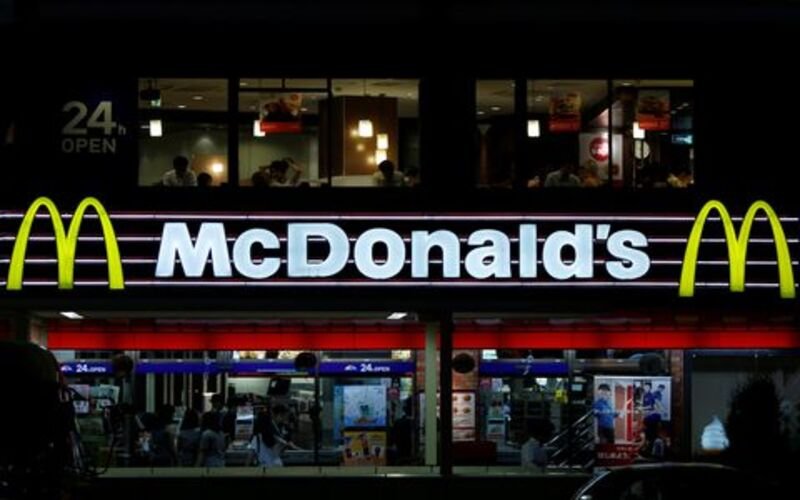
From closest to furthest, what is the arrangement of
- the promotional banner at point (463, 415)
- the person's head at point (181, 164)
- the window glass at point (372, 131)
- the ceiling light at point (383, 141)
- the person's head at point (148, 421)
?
the person's head at point (181, 164) → the window glass at point (372, 131) → the ceiling light at point (383, 141) → the person's head at point (148, 421) → the promotional banner at point (463, 415)

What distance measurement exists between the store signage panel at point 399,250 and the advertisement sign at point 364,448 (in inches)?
170

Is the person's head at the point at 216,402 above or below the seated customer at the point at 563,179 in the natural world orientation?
below

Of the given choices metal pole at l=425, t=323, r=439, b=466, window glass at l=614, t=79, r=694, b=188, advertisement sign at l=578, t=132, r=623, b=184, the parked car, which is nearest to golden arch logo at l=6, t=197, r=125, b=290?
metal pole at l=425, t=323, r=439, b=466

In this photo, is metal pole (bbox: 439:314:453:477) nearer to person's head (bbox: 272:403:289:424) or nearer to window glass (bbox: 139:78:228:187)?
person's head (bbox: 272:403:289:424)

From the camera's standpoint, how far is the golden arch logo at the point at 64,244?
23.2 meters

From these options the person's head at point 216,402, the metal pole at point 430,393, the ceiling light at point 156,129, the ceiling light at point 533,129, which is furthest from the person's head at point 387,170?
the person's head at point 216,402

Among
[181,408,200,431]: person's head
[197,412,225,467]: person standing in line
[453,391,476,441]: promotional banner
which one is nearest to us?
[197,412,225,467]: person standing in line

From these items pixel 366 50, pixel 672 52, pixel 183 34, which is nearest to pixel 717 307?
pixel 672 52

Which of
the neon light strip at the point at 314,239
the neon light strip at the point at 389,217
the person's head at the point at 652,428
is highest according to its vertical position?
the neon light strip at the point at 389,217

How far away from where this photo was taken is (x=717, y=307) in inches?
950

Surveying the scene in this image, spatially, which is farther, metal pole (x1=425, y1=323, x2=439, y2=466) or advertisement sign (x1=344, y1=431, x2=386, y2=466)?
advertisement sign (x1=344, y1=431, x2=386, y2=466)

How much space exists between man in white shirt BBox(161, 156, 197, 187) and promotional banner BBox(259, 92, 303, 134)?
1.34 m

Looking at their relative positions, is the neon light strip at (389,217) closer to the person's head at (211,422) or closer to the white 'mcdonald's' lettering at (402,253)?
the white 'mcdonald's' lettering at (402,253)

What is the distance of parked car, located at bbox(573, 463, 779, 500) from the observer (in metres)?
16.7
